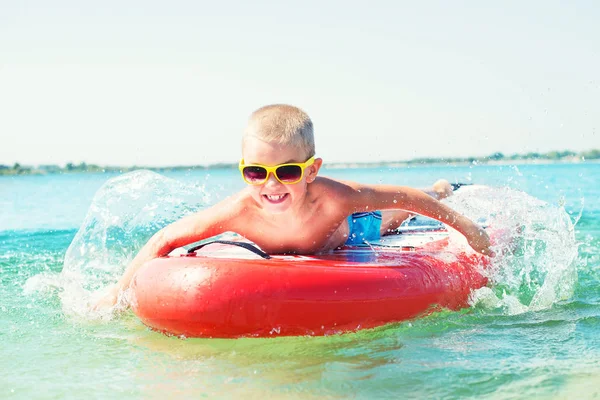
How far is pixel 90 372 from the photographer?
3.47 metres

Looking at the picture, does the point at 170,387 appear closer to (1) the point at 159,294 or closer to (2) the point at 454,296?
(1) the point at 159,294

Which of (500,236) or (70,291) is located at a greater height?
(500,236)

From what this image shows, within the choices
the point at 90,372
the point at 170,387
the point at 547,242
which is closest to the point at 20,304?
the point at 90,372

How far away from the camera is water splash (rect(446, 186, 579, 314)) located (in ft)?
16.1

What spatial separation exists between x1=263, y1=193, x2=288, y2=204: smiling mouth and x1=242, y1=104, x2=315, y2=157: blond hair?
0.28 meters

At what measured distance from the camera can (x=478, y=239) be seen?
4.55 metres

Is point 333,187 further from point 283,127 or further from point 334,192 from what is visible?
point 283,127

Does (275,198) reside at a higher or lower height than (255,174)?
lower

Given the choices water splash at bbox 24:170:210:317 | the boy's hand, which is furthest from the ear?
water splash at bbox 24:170:210:317

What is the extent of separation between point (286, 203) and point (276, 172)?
0.87ft

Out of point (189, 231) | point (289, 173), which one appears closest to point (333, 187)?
point (289, 173)

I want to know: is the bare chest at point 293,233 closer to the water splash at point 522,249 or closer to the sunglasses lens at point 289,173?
the sunglasses lens at point 289,173

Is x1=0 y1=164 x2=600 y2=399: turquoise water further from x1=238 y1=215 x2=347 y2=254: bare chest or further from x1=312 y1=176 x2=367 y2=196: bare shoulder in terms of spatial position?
x1=312 y1=176 x2=367 y2=196: bare shoulder

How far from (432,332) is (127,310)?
2078 millimetres
